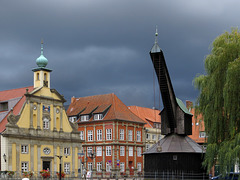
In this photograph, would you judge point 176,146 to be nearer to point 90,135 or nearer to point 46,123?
point 46,123

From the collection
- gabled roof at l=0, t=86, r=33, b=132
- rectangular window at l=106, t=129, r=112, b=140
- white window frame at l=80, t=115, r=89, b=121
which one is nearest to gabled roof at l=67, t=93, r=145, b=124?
white window frame at l=80, t=115, r=89, b=121

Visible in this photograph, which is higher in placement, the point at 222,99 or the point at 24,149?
the point at 222,99

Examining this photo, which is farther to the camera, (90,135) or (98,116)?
(90,135)

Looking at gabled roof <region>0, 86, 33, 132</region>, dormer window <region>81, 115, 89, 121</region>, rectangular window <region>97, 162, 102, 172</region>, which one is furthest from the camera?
dormer window <region>81, 115, 89, 121</region>

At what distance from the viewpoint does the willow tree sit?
2584 centimetres

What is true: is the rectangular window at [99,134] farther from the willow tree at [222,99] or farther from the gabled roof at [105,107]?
the willow tree at [222,99]

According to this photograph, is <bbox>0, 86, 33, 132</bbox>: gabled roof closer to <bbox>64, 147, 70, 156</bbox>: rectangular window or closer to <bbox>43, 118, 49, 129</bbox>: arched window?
<bbox>43, 118, 49, 129</bbox>: arched window

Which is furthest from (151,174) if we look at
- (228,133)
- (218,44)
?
(218,44)

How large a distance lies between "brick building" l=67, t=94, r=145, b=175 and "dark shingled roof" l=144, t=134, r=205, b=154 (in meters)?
24.5

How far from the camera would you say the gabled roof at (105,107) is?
64012 millimetres

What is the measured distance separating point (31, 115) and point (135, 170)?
2113 cm

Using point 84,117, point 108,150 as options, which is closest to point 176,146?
point 108,150

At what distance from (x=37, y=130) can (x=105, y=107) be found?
16630 mm

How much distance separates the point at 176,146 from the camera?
34906 millimetres
